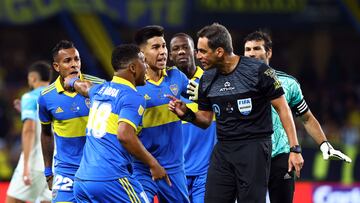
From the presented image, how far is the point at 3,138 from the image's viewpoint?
20984 mm

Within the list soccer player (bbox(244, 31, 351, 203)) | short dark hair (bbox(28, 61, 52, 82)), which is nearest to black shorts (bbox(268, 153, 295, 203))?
soccer player (bbox(244, 31, 351, 203))

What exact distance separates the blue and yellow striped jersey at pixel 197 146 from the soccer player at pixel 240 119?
151cm

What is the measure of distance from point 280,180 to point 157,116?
1.43 meters

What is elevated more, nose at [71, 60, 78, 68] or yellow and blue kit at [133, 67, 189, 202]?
nose at [71, 60, 78, 68]

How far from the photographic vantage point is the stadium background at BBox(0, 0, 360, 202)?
769 inches

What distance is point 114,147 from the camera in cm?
798

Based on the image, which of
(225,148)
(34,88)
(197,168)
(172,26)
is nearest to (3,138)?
(172,26)

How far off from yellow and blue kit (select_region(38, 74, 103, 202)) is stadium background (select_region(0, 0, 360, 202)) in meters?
7.91

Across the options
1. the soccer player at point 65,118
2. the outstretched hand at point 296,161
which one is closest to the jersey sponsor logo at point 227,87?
the outstretched hand at point 296,161

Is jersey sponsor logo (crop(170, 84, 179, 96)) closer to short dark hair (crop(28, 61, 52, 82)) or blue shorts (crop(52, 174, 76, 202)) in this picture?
blue shorts (crop(52, 174, 76, 202))

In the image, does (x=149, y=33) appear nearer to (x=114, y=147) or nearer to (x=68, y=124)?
(x=68, y=124)

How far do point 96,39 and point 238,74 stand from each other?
480 inches

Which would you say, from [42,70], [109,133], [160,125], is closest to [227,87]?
[160,125]

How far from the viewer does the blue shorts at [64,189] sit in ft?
30.3
